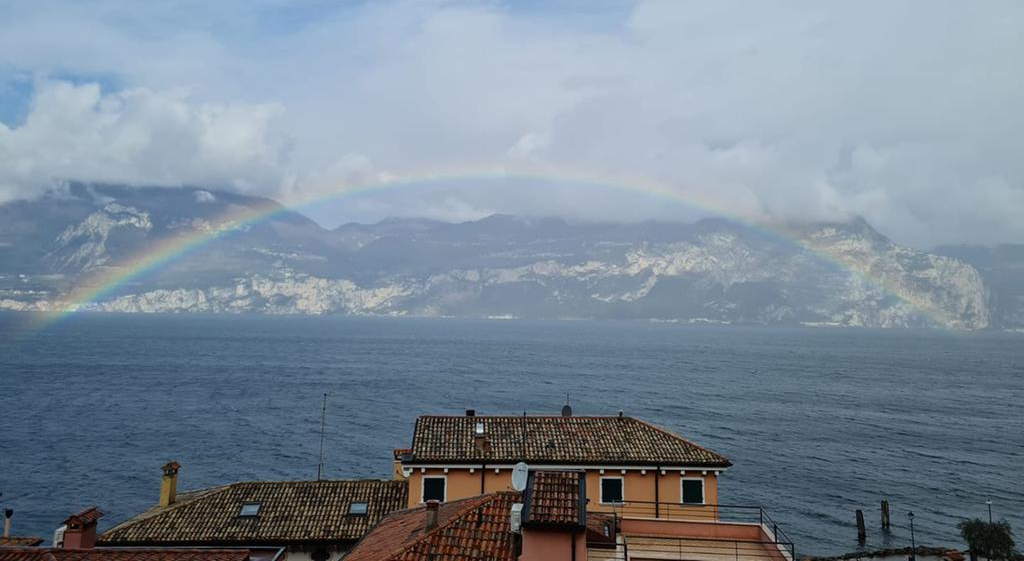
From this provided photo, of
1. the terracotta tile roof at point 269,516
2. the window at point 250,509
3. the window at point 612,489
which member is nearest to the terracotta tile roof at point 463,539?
the terracotta tile roof at point 269,516

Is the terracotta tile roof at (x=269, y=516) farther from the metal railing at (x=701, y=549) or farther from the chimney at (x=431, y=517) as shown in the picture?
the metal railing at (x=701, y=549)

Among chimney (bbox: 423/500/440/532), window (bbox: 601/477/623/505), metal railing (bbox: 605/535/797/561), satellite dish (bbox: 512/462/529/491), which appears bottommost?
window (bbox: 601/477/623/505)

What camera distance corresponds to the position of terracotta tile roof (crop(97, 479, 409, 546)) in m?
32.4

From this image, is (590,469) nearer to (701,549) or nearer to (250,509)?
(701,549)

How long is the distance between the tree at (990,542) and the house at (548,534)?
38038 mm

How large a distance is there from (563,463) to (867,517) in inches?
1772

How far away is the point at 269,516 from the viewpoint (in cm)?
3406

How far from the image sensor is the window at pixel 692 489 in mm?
33781

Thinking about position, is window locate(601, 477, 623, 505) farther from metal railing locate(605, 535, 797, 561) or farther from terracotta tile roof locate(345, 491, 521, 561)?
terracotta tile roof locate(345, 491, 521, 561)

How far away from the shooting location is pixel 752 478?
7800 cm

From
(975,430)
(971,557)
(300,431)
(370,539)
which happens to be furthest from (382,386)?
(370,539)

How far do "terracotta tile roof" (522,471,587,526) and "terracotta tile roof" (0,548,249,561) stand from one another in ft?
26.4

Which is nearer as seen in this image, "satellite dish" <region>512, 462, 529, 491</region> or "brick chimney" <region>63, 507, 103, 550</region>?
"satellite dish" <region>512, 462, 529, 491</region>

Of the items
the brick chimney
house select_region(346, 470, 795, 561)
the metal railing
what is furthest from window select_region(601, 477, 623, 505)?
the brick chimney
